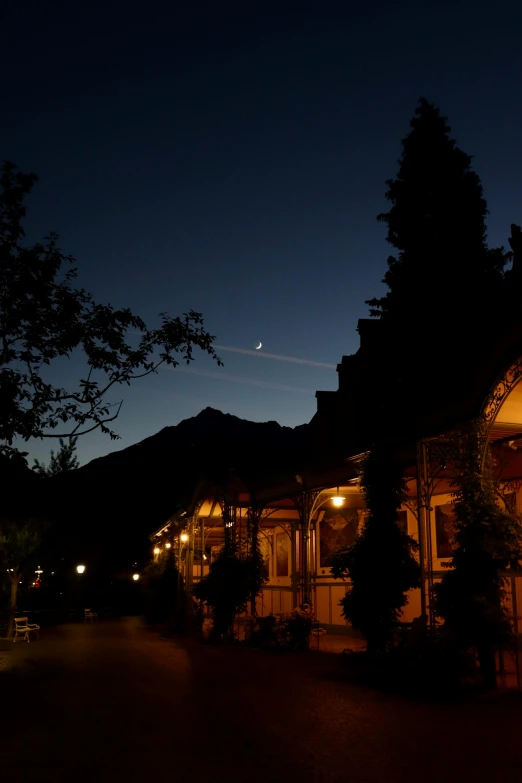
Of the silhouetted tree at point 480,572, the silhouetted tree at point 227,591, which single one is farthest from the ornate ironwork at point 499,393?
the silhouetted tree at point 227,591

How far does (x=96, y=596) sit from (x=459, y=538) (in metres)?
37.3

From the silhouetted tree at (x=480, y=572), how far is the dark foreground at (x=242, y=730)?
0.78 m

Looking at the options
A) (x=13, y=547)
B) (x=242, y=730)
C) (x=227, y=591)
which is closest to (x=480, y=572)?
(x=242, y=730)

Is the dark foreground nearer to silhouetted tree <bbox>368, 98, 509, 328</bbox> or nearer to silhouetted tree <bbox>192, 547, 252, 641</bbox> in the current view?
silhouetted tree <bbox>192, 547, 252, 641</bbox>

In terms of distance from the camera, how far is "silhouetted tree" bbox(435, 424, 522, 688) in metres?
9.70

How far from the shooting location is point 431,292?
27.0m

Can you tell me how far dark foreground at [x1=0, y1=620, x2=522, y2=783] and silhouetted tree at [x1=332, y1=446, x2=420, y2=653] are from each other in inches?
45.2

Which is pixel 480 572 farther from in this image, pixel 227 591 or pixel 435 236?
pixel 435 236

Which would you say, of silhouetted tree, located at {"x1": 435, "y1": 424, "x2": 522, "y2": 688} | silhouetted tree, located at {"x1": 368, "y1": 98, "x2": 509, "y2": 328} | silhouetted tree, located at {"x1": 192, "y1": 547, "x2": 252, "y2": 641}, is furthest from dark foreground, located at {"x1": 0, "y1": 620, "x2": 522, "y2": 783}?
silhouetted tree, located at {"x1": 368, "y1": 98, "x2": 509, "y2": 328}

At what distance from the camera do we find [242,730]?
26.1ft

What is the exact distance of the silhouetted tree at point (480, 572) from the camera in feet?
31.8

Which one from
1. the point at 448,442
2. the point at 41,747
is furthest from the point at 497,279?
the point at 41,747

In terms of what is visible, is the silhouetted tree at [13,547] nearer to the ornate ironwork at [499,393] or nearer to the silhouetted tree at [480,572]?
the silhouetted tree at [480,572]

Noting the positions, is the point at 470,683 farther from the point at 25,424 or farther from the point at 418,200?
the point at 418,200
